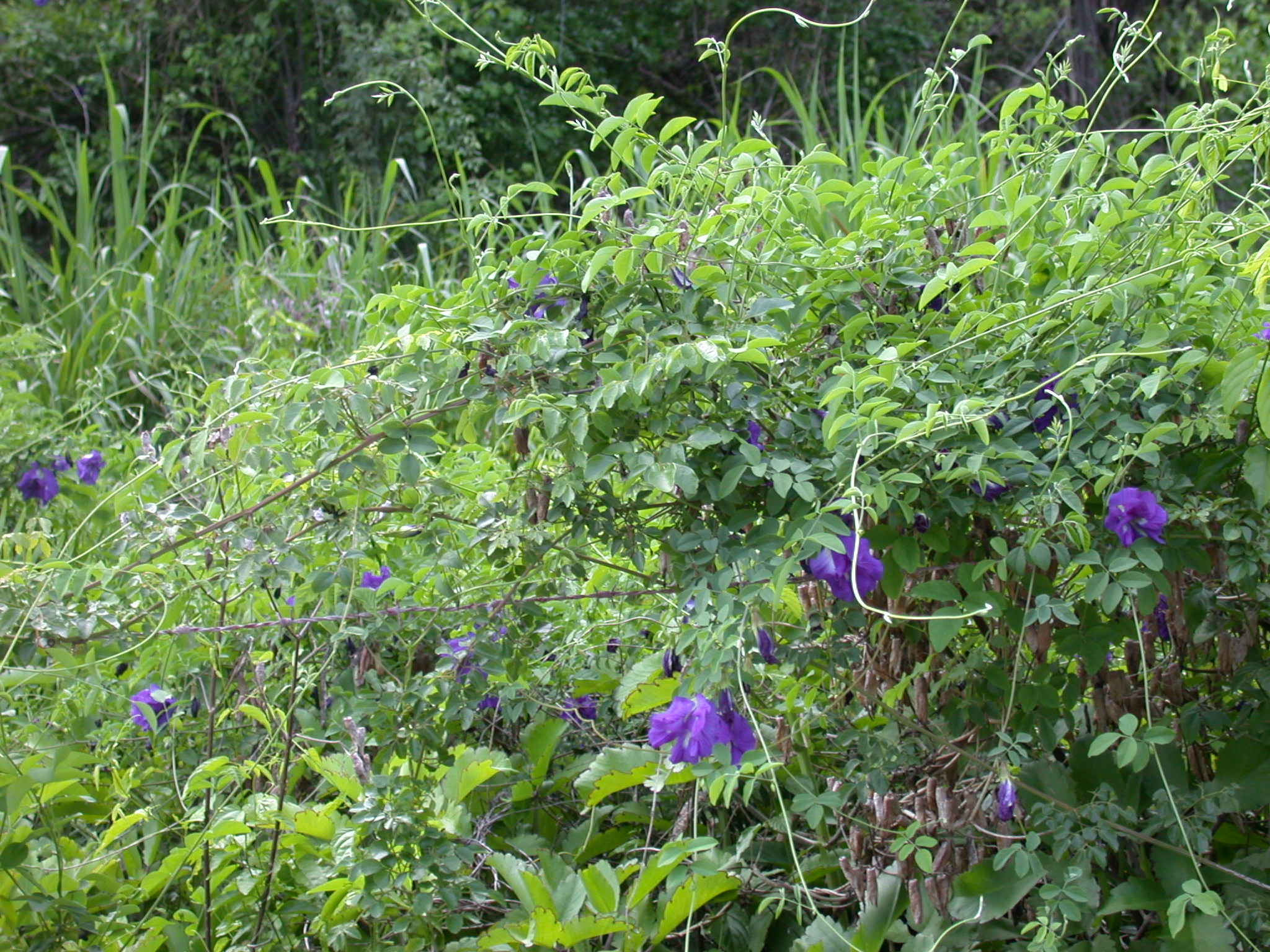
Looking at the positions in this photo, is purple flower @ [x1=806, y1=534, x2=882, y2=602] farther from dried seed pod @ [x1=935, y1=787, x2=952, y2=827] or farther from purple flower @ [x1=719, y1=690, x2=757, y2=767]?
dried seed pod @ [x1=935, y1=787, x2=952, y2=827]

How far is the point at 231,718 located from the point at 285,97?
22.8 ft

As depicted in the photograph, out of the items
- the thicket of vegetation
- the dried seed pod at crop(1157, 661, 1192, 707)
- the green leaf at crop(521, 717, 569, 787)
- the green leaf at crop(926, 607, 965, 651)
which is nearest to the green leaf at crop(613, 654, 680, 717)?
the thicket of vegetation

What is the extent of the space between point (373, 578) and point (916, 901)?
0.83m

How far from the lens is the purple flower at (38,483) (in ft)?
6.98

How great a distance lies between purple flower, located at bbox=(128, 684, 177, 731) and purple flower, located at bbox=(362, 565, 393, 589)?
31cm

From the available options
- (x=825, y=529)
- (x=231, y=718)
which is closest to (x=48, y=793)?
(x=231, y=718)

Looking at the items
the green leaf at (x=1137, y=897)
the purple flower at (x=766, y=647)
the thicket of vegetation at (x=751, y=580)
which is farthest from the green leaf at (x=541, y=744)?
the green leaf at (x=1137, y=897)

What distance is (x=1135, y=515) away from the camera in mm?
1010

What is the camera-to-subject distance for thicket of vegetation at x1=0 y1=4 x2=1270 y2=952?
41.1 inches

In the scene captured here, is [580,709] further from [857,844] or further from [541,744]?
[857,844]

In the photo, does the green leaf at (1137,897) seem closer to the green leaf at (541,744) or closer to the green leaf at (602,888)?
the green leaf at (602,888)

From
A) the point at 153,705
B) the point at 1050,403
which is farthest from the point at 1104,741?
the point at 153,705

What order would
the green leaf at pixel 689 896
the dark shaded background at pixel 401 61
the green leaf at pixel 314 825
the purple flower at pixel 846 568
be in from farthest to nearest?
1. the dark shaded background at pixel 401 61
2. the green leaf at pixel 314 825
3. the green leaf at pixel 689 896
4. the purple flower at pixel 846 568

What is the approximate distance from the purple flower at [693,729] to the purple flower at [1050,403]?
43 cm
